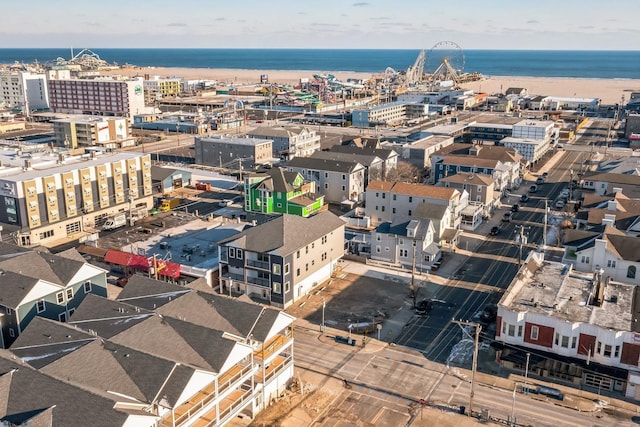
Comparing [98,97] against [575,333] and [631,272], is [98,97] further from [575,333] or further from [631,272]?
[575,333]

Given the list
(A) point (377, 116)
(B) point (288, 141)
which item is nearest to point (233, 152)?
(B) point (288, 141)

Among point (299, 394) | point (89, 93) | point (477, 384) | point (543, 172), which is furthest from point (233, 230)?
point (89, 93)

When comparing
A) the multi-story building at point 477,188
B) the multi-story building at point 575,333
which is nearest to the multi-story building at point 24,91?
the multi-story building at point 477,188

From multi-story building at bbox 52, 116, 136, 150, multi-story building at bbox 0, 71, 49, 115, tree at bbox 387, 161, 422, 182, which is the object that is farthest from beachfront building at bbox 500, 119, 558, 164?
multi-story building at bbox 0, 71, 49, 115

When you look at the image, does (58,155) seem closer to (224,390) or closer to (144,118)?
(224,390)

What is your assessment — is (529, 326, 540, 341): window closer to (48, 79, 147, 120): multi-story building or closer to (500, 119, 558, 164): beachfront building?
(500, 119, 558, 164): beachfront building

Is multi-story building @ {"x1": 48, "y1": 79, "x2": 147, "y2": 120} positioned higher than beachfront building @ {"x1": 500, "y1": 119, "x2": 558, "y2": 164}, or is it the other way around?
multi-story building @ {"x1": 48, "y1": 79, "x2": 147, "y2": 120}
